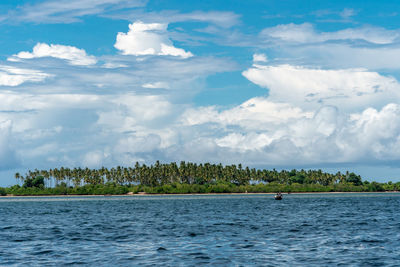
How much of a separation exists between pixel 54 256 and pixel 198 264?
11779 millimetres

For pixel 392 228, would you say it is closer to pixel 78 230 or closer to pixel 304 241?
pixel 304 241

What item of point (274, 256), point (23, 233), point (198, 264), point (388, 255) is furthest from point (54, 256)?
point (388, 255)

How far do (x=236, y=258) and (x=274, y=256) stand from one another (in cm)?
291

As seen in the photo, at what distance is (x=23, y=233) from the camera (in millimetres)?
56281

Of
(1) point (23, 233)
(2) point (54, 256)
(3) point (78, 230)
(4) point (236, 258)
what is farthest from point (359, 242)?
(1) point (23, 233)

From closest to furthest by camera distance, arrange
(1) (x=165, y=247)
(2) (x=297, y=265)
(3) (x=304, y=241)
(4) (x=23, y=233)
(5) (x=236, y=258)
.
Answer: (2) (x=297, y=265)
(5) (x=236, y=258)
(1) (x=165, y=247)
(3) (x=304, y=241)
(4) (x=23, y=233)

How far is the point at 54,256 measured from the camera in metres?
37.9

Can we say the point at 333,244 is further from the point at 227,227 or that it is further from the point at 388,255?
the point at 227,227

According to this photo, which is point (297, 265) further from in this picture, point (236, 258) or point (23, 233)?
point (23, 233)

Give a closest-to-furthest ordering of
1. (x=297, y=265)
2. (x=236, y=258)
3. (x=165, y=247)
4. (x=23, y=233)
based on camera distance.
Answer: (x=297, y=265), (x=236, y=258), (x=165, y=247), (x=23, y=233)

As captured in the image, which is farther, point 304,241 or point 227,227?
point 227,227

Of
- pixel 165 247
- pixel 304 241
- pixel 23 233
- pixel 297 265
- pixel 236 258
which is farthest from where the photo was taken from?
pixel 23 233

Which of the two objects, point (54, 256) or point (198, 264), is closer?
point (198, 264)

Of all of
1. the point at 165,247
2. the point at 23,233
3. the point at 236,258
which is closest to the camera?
the point at 236,258
